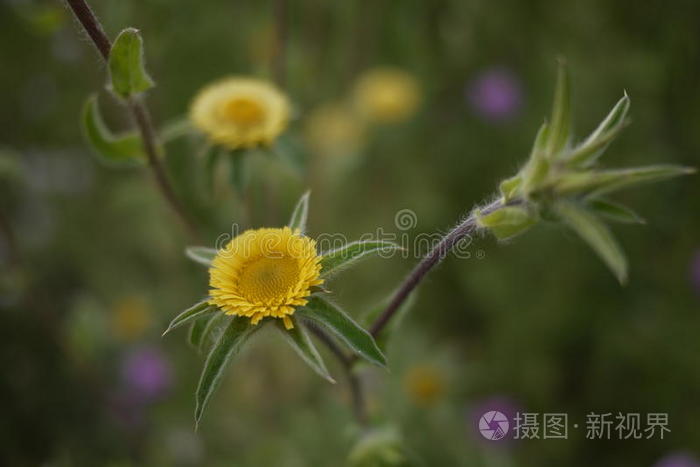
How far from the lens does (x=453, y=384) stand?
217 centimetres

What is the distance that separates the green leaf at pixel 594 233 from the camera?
2.86 feet

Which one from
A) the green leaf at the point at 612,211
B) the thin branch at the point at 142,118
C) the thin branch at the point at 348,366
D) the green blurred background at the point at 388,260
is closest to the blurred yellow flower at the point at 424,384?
the green blurred background at the point at 388,260

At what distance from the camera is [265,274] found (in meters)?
1.06

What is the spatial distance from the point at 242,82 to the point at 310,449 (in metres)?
1.13

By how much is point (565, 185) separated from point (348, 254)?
35 centimetres

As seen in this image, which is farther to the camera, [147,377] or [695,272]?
[147,377]

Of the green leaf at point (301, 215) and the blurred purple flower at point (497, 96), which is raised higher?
the blurred purple flower at point (497, 96)

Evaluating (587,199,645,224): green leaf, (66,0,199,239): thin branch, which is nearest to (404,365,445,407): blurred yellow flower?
(66,0,199,239): thin branch

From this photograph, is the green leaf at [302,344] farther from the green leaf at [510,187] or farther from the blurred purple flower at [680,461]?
the blurred purple flower at [680,461]

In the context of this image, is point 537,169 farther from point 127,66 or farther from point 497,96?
point 497,96

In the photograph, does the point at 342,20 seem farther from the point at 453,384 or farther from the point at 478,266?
the point at 453,384

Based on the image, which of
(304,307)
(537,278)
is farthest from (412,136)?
(304,307)

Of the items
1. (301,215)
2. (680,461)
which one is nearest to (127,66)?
(301,215)

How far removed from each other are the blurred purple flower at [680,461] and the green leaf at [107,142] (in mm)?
1812
